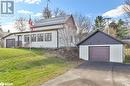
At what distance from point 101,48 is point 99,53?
0.75 meters

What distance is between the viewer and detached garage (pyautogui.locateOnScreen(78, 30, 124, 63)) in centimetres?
2926

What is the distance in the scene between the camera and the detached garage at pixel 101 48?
29264 millimetres

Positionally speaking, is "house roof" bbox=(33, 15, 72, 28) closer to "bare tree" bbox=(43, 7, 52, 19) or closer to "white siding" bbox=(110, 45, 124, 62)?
"bare tree" bbox=(43, 7, 52, 19)

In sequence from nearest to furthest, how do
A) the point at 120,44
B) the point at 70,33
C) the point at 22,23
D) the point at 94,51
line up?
1. the point at 120,44
2. the point at 94,51
3. the point at 70,33
4. the point at 22,23

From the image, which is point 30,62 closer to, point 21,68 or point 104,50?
point 21,68

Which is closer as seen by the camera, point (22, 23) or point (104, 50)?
point (104, 50)

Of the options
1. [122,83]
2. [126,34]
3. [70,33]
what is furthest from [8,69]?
[126,34]

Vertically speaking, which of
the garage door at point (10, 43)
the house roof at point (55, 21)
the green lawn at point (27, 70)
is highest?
the house roof at point (55, 21)

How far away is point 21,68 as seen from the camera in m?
20.1

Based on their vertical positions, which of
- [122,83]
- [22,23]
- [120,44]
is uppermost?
[22,23]

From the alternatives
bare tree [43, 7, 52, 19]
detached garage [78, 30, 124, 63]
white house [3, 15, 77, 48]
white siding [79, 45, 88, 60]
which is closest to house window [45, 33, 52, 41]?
white house [3, 15, 77, 48]

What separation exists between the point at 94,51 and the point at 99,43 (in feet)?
4.45

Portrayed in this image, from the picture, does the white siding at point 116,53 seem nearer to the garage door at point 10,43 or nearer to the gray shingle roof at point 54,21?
the gray shingle roof at point 54,21

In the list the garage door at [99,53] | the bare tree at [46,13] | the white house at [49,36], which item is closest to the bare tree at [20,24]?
the bare tree at [46,13]
